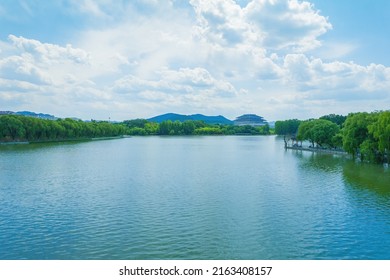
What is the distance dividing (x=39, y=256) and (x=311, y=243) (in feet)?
29.8

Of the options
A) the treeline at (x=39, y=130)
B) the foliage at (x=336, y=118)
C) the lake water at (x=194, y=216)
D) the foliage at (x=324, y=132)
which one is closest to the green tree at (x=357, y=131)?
the lake water at (x=194, y=216)

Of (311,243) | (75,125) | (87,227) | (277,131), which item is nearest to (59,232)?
(87,227)

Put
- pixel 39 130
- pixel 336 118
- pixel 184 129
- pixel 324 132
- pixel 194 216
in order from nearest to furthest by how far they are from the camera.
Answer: pixel 194 216, pixel 324 132, pixel 39 130, pixel 336 118, pixel 184 129

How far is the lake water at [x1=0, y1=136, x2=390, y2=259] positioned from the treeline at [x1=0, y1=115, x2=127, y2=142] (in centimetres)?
4313

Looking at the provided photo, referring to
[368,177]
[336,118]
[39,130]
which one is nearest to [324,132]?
[368,177]

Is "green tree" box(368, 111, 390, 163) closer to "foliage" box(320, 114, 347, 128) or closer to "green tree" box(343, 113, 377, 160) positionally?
"green tree" box(343, 113, 377, 160)

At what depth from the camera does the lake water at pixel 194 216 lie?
12969 millimetres

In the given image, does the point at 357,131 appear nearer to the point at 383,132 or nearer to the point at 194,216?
the point at 383,132

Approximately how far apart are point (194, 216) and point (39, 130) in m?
66.7

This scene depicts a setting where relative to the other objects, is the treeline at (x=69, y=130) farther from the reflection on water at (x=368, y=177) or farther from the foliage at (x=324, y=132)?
the reflection on water at (x=368, y=177)

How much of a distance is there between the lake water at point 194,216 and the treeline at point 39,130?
4313 centimetres

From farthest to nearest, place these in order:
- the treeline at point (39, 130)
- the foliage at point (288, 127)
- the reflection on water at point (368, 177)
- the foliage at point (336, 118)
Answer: the foliage at point (288, 127) < the foliage at point (336, 118) < the treeline at point (39, 130) < the reflection on water at point (368, 177)

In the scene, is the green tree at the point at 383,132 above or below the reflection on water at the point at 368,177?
above

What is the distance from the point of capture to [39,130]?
76.3m
